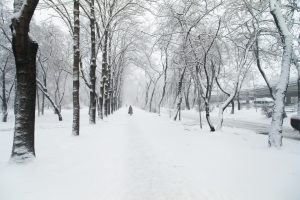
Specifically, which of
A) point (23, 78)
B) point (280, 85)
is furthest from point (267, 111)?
point (23, 78)

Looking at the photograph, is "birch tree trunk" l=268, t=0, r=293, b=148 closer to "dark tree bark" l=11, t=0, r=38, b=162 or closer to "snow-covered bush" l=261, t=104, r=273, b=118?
"dark tree bark" l=11, t=0, r=38, b=162

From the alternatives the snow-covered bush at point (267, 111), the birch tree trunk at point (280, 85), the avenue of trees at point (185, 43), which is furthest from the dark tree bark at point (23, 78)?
the snow-covered bush at point (267, 111)

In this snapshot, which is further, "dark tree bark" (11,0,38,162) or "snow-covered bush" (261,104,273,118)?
"snow-covered bush" (261,104,273,118)

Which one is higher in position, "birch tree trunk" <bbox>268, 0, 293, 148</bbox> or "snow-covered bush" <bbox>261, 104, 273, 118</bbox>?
"birch tree trunk" <bbox>268, 0, 293, 148</bbox>

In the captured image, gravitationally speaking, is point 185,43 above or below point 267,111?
above

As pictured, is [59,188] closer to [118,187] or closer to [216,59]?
[118,187]

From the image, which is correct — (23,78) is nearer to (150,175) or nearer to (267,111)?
(150,175)

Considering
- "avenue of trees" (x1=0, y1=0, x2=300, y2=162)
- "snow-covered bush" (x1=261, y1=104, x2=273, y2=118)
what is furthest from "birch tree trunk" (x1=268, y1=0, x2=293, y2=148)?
"snow-covered bush" (x1=261, y1=104, x2=273, y2=118)

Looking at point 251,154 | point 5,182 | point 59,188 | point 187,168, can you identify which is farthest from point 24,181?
point 251,154

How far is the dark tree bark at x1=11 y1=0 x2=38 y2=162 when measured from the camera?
21.2 ft

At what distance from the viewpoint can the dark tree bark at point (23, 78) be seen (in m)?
6.46

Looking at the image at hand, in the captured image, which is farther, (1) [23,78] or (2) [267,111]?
(2) [267,111]

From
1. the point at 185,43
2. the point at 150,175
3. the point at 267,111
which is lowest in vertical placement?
the point at 150,175

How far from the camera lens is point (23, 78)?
6668mm
